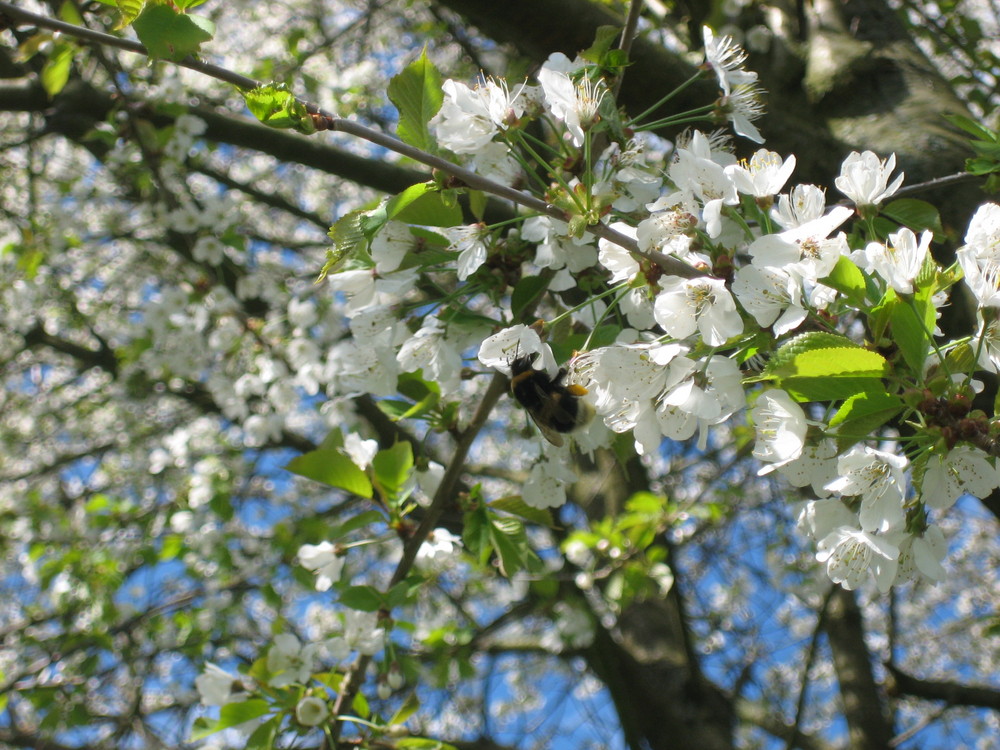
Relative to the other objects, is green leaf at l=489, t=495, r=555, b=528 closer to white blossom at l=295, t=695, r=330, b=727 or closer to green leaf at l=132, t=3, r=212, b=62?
white blossom at l=295, t=695, r=330, b=727

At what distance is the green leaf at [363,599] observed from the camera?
1461mm

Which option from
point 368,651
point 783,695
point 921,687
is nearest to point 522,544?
point 368,651

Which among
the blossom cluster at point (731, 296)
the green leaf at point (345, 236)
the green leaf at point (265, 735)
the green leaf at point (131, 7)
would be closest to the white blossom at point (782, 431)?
the blossom cluster at point (731, 296)

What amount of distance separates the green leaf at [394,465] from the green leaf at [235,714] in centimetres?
51

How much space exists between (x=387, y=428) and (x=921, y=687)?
249cm

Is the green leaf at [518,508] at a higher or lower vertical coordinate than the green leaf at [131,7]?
lower

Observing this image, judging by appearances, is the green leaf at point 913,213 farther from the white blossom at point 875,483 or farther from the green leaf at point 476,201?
the green leaf at point 476,201

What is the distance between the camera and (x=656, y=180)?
1189 millimetres

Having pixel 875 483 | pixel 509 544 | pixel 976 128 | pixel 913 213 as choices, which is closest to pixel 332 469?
pixel 509 544

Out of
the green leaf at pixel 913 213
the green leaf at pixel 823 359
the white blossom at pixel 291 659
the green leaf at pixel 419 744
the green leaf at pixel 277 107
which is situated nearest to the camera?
the green leaf at pixel 823 359

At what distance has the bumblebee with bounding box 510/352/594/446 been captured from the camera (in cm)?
124

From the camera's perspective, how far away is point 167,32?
0.98 metres

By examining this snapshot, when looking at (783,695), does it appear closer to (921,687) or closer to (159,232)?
(921,687)

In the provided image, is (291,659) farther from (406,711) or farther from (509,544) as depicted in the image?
(509,544)
